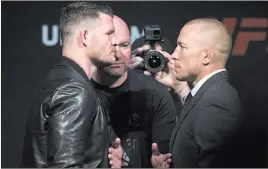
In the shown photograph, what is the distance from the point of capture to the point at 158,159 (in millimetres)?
1911

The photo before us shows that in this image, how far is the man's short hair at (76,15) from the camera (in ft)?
5.44

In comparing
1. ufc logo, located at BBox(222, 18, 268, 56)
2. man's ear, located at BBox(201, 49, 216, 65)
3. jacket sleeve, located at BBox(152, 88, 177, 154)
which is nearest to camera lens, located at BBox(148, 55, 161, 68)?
jacket sleeve, located at BBox(152, 88, 177, 154)

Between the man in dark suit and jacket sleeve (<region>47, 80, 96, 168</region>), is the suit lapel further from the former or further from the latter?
jacket sleeve (<region>47, 80, 96, 168</region>)

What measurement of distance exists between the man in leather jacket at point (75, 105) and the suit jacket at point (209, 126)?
0.25 meters

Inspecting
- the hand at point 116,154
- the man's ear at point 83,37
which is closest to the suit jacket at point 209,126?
the hand at point 116,154

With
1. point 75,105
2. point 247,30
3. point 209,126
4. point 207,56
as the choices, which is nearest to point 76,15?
point 75,105

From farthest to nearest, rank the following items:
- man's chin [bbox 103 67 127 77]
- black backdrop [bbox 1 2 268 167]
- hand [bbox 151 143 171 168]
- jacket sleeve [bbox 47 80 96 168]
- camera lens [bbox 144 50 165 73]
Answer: black backdrop [bbox 1 2 268 167]
man's chin [bbox 103 67 127 77]
camera lens [bbox 144 50 165 73]
hand [bbox 151 143 171 168]
jacket sleeve [bbox 47 80 96 168]

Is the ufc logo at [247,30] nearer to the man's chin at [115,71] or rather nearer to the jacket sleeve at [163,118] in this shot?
the jacket sleeve at [163,118]

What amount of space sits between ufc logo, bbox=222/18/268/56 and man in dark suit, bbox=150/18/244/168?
525 mm

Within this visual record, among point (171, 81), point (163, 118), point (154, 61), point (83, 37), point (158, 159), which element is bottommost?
point (158, 159)

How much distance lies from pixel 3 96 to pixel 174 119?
30.9 inches

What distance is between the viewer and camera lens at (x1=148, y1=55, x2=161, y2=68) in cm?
195

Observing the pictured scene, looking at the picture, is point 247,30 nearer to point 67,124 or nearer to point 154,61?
point 154,61

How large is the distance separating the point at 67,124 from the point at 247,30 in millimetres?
1131
